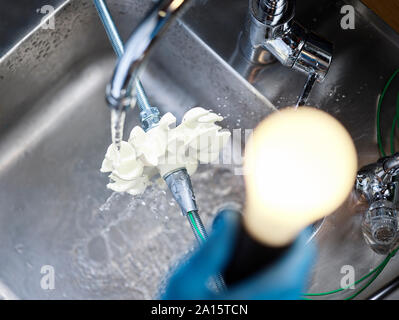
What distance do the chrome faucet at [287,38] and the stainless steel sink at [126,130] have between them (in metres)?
0.09

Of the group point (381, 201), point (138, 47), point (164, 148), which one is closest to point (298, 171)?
point (381, 201)

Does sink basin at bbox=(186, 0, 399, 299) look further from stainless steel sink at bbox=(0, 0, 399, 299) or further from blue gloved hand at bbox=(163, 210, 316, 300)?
blue gloved hand at bbox=(163, 210, 316, 300)

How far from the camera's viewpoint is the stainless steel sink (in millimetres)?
762

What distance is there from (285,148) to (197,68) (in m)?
0.21

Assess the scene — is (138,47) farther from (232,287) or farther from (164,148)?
(232,287)

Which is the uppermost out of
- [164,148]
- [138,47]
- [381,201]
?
[138,47]

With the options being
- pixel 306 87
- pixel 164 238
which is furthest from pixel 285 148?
A: pixel 164 238

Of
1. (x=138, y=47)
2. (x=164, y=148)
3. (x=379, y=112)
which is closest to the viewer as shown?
(x=138, y=47)

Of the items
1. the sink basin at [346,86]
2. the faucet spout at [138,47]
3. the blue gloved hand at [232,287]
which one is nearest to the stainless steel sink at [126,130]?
the sink basin at [346,86]

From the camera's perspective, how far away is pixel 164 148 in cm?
60

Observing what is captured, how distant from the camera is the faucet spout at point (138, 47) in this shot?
0.41 meters

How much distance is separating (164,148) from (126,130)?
0.29 metres

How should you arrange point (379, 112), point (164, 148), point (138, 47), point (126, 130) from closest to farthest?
1. point (138, 47)
2. point (164, 148)
3. point (379, 112)
4. point (126, 130)

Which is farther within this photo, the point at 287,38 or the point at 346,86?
the point at 346,86
